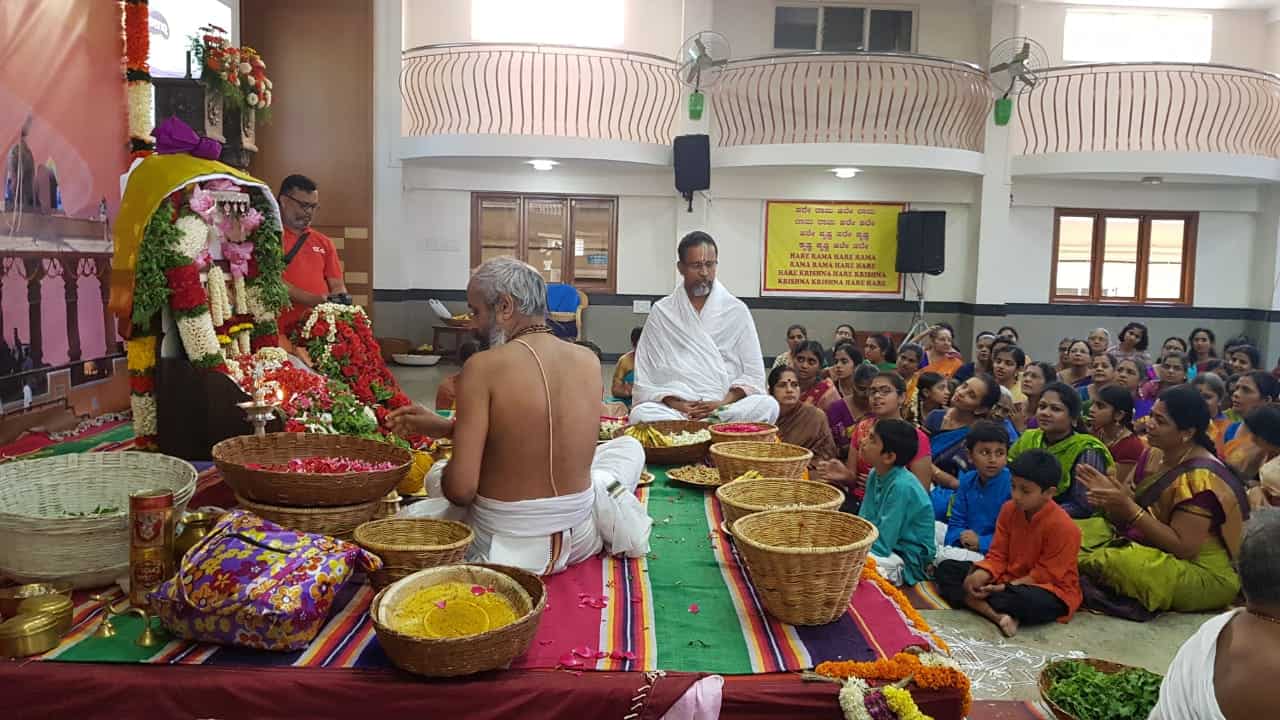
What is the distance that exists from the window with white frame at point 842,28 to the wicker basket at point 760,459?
927 cm

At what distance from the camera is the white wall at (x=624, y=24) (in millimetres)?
11625

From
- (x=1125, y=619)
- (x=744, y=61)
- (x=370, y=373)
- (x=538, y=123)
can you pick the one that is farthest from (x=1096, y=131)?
(x=370, y=373)

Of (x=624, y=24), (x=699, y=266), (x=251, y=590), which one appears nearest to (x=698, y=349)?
(x=699, y=266)

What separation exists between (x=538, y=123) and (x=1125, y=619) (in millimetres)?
9605

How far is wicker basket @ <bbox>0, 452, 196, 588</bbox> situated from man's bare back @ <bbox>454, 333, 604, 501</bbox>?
91cm

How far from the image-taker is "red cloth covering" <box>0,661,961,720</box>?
2.06 m

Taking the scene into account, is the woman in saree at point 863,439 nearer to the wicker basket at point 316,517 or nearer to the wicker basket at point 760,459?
the wicker basket at point 760,459

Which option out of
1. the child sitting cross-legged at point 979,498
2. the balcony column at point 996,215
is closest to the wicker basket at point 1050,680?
the child sitting cross-legged at point 979,498

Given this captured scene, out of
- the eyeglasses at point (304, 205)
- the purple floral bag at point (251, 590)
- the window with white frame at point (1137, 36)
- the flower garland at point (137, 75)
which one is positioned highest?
the window with white frame at point (1137, 36)

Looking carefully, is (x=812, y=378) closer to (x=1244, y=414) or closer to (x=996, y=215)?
(x=1244, y=414)

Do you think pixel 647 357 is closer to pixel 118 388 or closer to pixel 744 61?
pixel 118 388

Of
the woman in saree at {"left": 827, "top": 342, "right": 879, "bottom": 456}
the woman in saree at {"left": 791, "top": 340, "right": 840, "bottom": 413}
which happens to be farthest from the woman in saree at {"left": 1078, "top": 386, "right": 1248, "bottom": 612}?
the woman in saree at {"left": 791, "top": 340, "right": 840, "bottom": 413}

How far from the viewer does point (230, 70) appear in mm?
6238

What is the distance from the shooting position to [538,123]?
1170 centimetres
